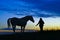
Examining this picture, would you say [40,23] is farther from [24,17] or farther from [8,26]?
[8,26]

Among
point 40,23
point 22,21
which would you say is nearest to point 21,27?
point 22,21

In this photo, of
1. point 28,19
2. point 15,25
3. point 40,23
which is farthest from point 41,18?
point 15,25

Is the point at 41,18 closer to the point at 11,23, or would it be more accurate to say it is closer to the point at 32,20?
the point at 32,20

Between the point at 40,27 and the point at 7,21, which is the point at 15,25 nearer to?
the point at 7,21

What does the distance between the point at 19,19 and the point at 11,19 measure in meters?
0.94

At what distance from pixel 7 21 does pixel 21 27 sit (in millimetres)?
1629

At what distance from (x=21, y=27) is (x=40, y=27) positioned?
2446 mm

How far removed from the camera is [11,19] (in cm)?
1986

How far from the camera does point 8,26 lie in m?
19.9

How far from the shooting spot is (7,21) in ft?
65.5

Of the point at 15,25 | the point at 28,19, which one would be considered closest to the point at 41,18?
the point at 28,19

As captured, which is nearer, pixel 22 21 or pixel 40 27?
pixel 40 27

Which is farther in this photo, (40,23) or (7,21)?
(7,21)

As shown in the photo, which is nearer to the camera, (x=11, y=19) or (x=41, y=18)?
(x=41, y=18)
